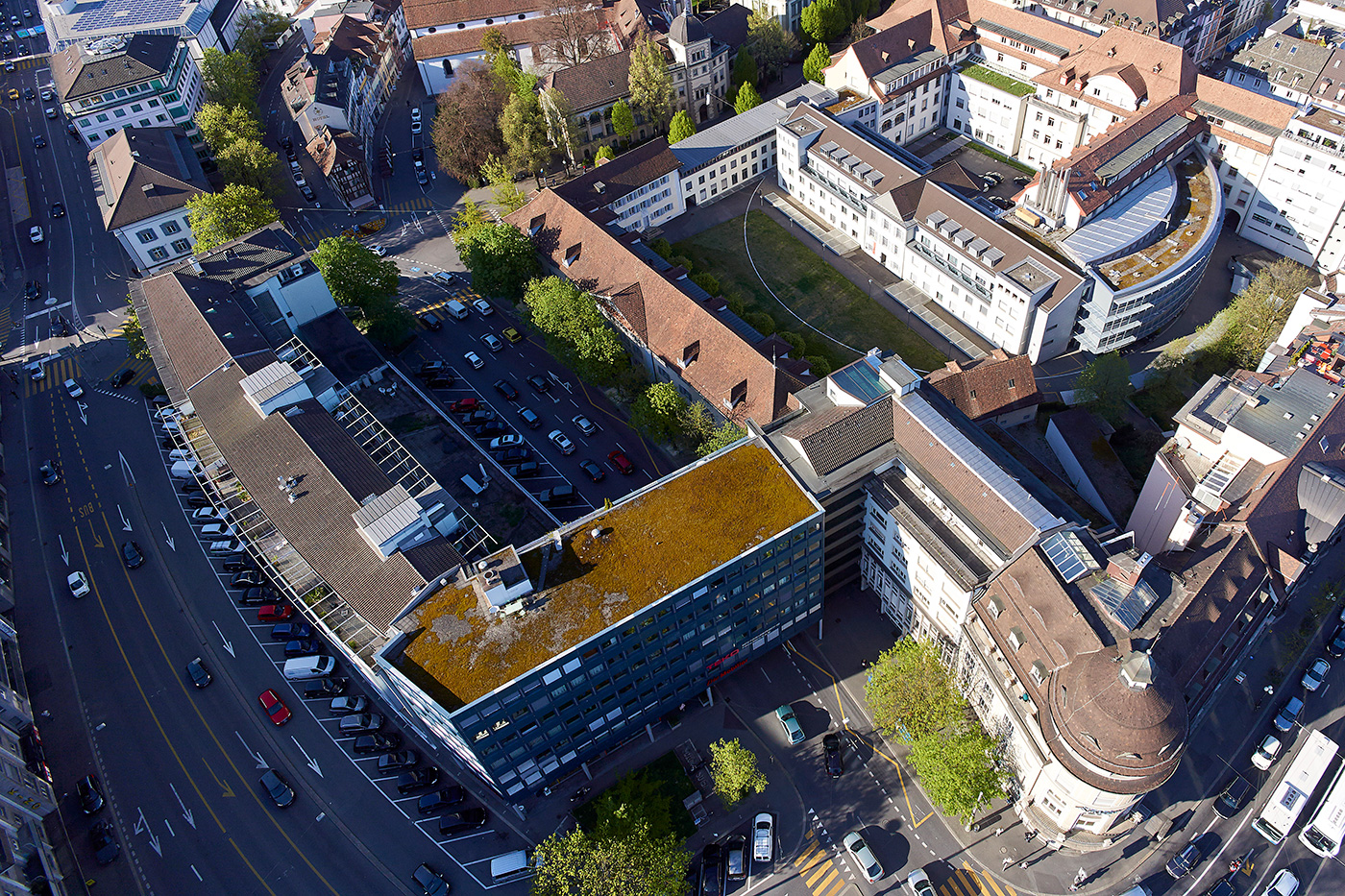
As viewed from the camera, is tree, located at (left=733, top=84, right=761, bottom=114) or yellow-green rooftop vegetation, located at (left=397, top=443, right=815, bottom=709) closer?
yellow-green rooftop vegetation, located at (left=397, top=443, right=815, bottom=709)

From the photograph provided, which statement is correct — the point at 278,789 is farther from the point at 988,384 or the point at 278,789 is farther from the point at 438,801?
the point at 988,384

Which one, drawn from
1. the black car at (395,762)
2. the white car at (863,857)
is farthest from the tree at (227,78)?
the white car at (863,857)

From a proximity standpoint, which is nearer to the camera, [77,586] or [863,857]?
[863,857]

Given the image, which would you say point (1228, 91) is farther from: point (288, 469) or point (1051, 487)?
point (288, 469)

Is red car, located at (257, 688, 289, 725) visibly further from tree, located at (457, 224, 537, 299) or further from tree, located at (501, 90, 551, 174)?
tree, located at (501, 90, 551, 174)

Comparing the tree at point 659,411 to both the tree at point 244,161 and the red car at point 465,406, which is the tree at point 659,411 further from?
the tree at point 244,161

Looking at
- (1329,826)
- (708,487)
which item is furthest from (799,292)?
(1329,826)

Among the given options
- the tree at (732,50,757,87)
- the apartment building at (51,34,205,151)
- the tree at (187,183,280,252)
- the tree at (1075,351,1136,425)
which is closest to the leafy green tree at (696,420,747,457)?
the tree at (1075,351,1136,425)
